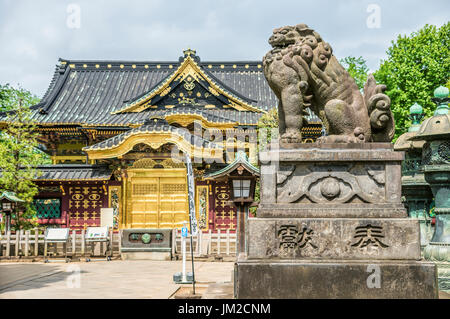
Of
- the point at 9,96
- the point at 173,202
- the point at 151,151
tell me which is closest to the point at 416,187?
the point at 173,202

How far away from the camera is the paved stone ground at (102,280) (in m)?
8.22

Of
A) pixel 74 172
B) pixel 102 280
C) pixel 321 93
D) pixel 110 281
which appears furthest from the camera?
pixel 74 172

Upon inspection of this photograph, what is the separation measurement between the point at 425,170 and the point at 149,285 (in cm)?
598

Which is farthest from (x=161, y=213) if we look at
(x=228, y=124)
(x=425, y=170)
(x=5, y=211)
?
(x=425, y=170)

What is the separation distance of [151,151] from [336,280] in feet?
53.8

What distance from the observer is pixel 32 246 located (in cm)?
1667

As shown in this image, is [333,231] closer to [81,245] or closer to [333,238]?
[333,238]

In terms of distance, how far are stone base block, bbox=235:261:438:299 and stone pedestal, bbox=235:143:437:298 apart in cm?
1

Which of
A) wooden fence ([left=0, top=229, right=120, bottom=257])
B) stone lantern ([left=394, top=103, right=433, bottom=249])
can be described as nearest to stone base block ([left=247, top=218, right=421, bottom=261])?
stone lantern ([left=394, top=103, right=433, bottom=249])

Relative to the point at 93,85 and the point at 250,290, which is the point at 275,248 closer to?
the point at 250,290

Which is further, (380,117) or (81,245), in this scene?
(81,245)

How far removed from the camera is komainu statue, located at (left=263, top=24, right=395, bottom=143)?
555cm

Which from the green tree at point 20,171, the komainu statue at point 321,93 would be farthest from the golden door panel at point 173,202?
the komainu statue at point 321,93

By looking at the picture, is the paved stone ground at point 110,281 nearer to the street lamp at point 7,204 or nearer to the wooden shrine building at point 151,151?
the street lamp at point 7,204
